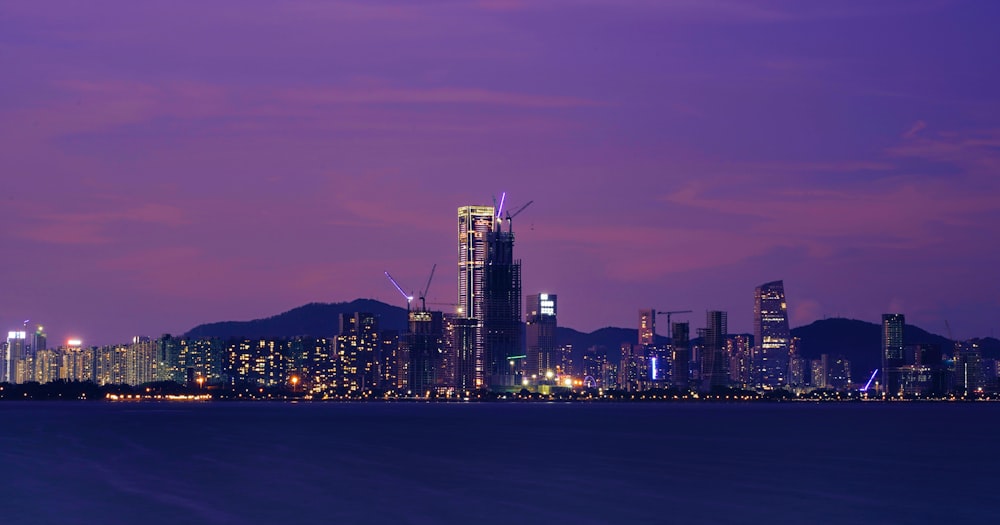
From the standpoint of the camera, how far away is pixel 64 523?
229 ft

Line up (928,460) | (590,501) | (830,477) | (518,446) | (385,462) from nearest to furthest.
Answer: (590,501), (830,477), (385,462), (928,460), (518,446)

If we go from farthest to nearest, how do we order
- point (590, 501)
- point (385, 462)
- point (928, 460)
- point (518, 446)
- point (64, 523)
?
point (518, 446)
point (928, 460)
point (385, 462)
point (590, 501)
point (64, 523)

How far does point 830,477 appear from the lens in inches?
3922

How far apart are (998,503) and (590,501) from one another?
82.6 ft

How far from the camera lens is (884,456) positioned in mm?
128000

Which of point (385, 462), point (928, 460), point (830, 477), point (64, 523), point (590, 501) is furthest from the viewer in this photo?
point (928, 460)

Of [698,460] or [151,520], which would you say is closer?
[151,520]

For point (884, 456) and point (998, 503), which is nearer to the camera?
point (998, 503)

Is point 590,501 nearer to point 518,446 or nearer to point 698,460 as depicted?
point 698,460

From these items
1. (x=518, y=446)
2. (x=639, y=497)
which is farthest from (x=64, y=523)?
(x=518, y=446)

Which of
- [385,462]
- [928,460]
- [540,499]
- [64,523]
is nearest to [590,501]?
[540,499]

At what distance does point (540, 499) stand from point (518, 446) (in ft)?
209

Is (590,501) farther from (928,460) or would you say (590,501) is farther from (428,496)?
(928,460)

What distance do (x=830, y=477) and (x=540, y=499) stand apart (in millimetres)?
28876
